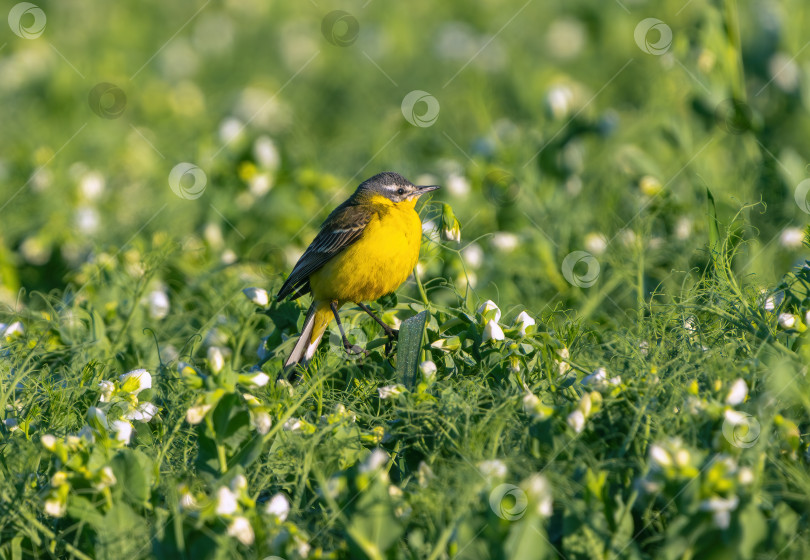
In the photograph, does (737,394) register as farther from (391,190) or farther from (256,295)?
(391,190)

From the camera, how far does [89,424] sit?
10.6ft

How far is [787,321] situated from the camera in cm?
332

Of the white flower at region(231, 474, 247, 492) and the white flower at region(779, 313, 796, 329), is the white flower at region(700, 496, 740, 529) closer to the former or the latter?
the white flower at region(779, 313, 796, 329)

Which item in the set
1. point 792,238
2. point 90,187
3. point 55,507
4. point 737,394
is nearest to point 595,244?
point 792,238

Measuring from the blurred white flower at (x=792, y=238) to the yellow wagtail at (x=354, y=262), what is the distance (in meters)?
1.90

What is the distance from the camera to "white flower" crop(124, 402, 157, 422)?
3443 mm

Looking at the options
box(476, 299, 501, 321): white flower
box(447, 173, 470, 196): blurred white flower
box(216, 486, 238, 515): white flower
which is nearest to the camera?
box(216, 486, 238, 515): white flower

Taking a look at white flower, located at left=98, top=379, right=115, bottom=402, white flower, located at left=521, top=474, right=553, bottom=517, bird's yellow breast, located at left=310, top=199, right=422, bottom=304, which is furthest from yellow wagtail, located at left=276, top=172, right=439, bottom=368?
white flower, located at left=521, top=474, right=553, bottom=517

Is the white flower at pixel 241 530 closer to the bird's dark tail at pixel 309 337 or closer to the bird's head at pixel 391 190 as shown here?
the bird's dark tail at pixel 309 337

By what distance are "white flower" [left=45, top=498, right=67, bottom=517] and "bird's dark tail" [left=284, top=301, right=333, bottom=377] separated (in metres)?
1.20

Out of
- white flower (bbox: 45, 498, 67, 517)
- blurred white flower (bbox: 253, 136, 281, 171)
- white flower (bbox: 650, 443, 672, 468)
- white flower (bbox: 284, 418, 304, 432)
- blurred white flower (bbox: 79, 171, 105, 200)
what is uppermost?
white flower (bbox: 650, 443, 672, 468)

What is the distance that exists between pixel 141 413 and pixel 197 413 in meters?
0.59

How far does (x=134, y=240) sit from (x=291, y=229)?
109cm

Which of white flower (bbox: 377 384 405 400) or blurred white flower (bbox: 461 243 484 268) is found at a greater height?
blurred white flower (bbox: 461 243 484 268)
